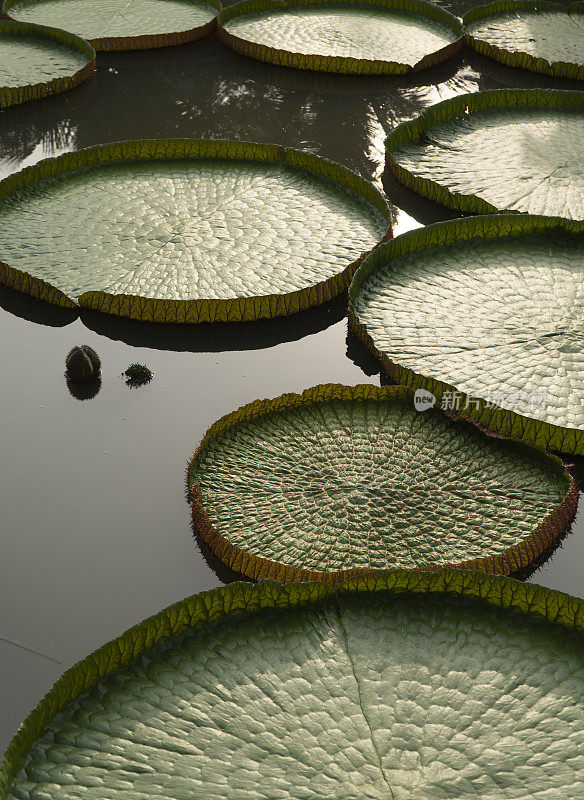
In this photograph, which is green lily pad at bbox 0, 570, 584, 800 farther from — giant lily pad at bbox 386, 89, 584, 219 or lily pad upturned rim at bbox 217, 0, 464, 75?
lily pad upturned rim at bbox 217, 0, 464, 75

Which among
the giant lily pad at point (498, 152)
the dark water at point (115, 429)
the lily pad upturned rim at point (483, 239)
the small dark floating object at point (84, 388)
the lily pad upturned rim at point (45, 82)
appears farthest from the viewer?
the lily pad upturned rim at point (45, 82)

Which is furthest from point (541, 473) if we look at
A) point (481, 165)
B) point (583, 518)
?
point (481, 165)

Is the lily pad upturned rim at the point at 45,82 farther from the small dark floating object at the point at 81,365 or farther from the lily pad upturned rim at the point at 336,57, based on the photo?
the small dark floating object at the point at 81,365

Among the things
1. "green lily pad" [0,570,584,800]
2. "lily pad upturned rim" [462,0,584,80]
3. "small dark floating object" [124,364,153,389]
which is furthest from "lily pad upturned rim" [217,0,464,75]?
"green lily pad" [0,570,584,800]

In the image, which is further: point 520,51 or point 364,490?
point 520,51
